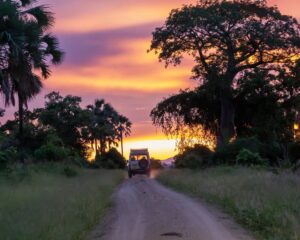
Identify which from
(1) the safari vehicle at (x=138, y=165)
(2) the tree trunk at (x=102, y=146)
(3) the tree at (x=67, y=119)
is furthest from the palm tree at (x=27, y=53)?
(2) the tree trunk at (x=102, y=146)

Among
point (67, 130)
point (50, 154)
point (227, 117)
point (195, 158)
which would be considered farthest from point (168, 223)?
point (67, 130)

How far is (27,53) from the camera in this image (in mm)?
26000

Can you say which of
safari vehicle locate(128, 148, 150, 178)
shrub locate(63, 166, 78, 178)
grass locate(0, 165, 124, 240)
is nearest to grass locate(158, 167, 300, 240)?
grass locate(0, 165, 124, 240)

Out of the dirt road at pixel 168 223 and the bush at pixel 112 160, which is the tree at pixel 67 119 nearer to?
the bush at pixel 112 160

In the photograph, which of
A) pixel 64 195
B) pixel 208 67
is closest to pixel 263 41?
pixel 208 67

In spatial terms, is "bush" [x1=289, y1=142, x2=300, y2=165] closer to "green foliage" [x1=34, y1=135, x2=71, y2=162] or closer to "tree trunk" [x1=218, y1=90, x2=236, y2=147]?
"tree trunk" [x1=218, y1=90, x2=236, y2=147]

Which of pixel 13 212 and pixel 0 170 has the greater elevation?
pixel 0 170

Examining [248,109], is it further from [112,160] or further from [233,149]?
[112,160]

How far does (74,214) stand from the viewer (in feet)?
52.3

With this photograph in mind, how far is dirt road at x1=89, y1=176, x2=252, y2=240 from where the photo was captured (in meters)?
13.4

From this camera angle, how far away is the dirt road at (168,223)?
13391 millimetres

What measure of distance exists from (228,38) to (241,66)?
296 centimetres

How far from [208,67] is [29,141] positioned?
22.9m

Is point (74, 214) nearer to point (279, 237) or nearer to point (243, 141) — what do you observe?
point (279, 237)
